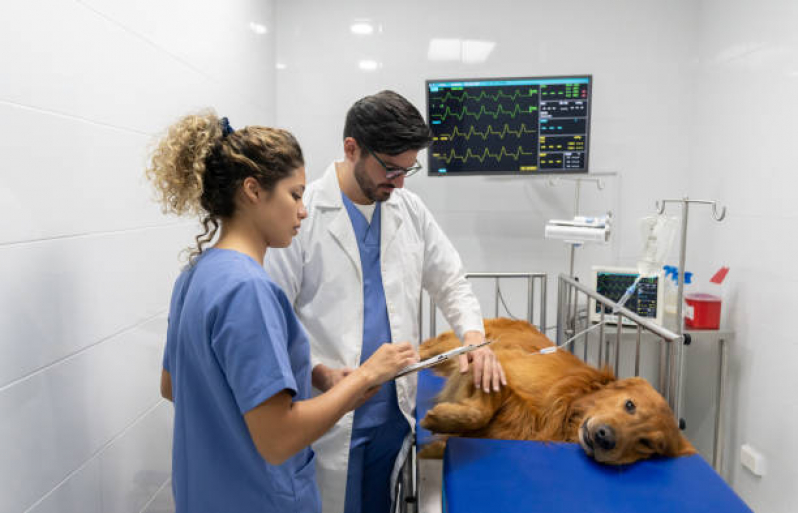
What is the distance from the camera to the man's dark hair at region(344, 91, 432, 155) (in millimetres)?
1499

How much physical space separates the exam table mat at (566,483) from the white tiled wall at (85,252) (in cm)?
91

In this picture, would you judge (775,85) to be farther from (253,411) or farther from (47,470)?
(47,470)

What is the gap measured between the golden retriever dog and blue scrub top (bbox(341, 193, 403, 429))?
13 cm

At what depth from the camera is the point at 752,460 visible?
8.18 ft

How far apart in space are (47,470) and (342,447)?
70 centimetres

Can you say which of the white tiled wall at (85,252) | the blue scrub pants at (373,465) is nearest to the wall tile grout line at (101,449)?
the white tiled wall at (85,252)

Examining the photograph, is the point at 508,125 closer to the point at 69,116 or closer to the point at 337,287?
the point at 337,287

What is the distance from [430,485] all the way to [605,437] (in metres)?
0.52

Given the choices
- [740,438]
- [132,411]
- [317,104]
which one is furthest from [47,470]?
[740,438]

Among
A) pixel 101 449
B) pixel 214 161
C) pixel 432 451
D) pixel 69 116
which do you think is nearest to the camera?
pixel 214 161

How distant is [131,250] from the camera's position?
5.29 feet

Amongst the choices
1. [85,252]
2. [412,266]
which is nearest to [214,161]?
[85,252]

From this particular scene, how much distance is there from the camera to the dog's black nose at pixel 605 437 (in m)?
1.46

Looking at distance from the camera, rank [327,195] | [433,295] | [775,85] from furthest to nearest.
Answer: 1. [775,85]
2. [433,295]
3. [327,195]
